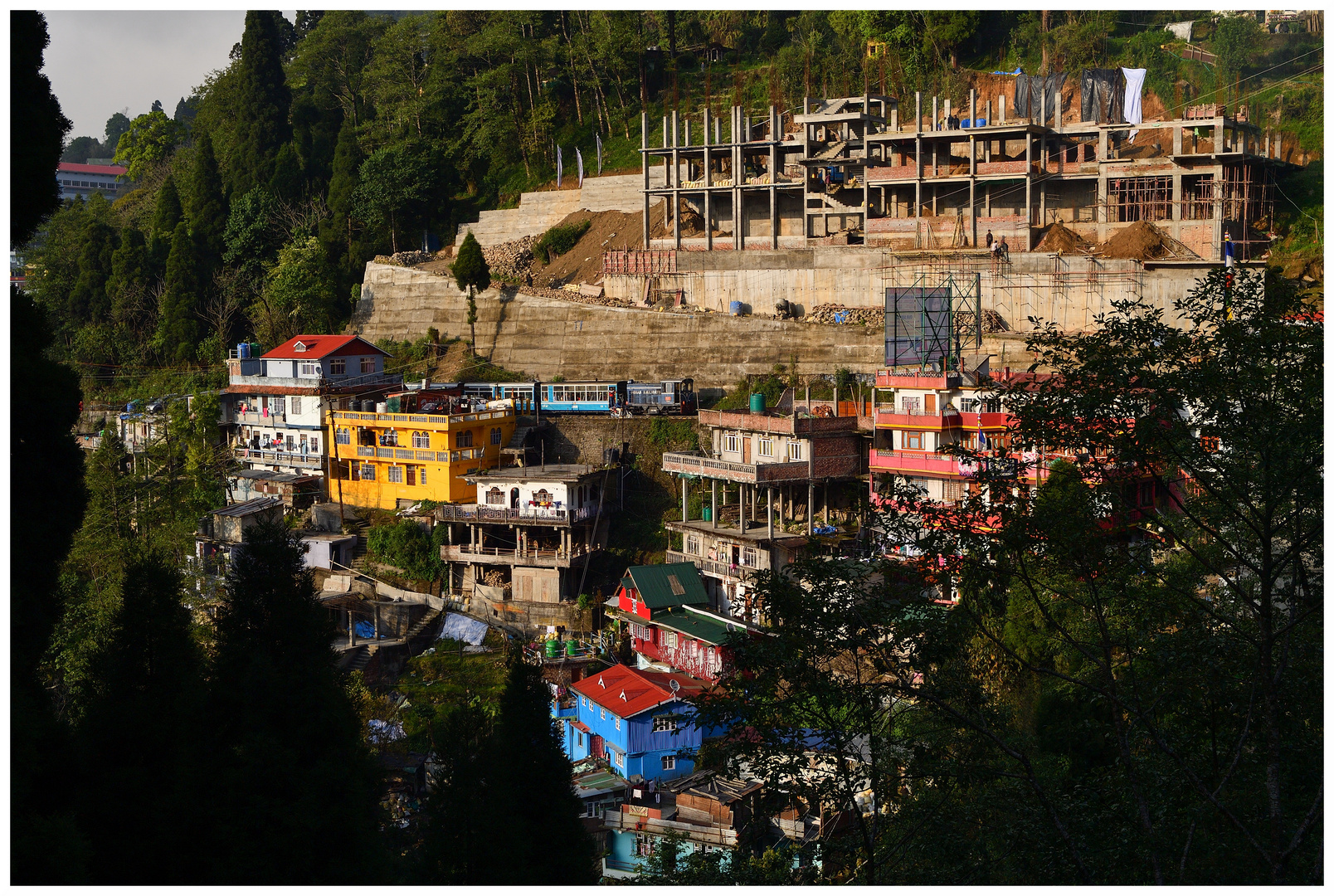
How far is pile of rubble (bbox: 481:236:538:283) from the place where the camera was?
51.4 metres

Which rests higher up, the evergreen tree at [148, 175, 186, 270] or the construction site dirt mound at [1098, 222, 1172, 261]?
the evergreen tree at [148, 175, 186, 270]

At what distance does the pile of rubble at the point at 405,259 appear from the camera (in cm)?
5178

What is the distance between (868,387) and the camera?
119ft

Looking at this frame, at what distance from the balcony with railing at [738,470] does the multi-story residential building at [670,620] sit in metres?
2.63

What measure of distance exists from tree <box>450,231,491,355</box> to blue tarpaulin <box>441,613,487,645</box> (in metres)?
14.6

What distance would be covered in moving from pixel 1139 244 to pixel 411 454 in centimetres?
2347

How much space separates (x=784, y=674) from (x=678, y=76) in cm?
5506

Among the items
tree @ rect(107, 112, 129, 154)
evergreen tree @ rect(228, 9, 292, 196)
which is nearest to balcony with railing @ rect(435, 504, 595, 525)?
evergreen tree @ rect(228, 9, 292, 196)

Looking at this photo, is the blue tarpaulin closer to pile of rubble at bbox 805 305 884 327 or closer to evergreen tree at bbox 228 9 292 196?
pile of rubble at bbox 805 305 884 327

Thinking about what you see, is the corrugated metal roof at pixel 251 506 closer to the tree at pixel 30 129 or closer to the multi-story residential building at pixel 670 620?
the multi-story residential building at pixel 670 620

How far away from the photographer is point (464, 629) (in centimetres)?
3378

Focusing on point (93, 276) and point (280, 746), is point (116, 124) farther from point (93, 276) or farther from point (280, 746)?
point (280, 746)

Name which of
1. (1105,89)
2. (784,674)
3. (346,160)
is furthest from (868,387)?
A: (346,160)

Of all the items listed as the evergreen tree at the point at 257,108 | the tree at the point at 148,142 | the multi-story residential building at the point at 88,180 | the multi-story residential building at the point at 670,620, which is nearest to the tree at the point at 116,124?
the multi-story residential building at the point at 88,180
